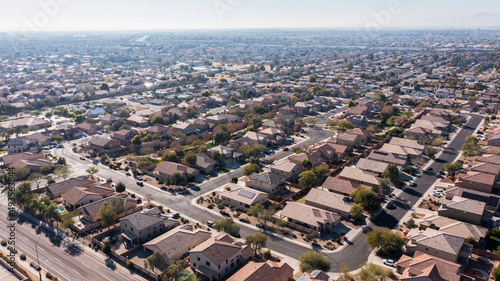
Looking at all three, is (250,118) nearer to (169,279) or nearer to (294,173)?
(294,173)

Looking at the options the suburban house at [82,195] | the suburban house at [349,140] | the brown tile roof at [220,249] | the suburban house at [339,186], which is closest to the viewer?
the brown tile roof at [220,249]

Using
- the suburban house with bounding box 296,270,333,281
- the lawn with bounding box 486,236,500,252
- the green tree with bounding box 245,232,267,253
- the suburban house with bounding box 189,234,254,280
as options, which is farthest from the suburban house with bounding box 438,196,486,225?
the suburban house with bounding box 189,234,254,280

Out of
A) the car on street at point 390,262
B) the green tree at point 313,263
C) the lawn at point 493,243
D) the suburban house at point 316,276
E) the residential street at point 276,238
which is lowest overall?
the residential street at point 276,238

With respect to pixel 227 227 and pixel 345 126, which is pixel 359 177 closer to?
pixel 227 227

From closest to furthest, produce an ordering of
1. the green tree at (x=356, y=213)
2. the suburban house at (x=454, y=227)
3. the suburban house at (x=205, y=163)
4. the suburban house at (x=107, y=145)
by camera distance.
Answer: the suburban house at (x=454, y=227) → the green tree at (x=356, y=213) → the suburban house at (x=205, y=163) → the suburban house at (x=107, y=145)

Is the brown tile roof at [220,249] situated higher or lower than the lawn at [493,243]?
higher

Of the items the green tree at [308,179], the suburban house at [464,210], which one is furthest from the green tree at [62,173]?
the suburban house at [464,210]

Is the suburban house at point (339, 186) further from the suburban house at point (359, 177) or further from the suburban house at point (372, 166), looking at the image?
the suburban house at point (372, 166)

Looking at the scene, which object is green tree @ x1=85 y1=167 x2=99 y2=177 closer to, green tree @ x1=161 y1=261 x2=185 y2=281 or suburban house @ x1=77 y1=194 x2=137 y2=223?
suburban house @ x1=77 y1=194 x2=137 y2=223
